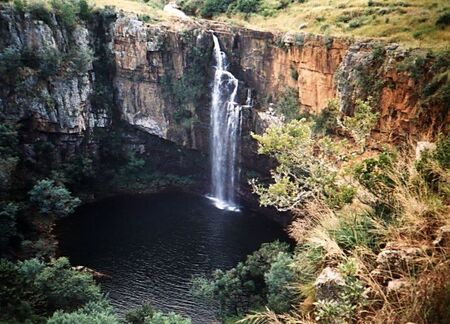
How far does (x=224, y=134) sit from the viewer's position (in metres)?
36.8

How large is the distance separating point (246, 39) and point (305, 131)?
20620 mm

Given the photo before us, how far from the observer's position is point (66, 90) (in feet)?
111

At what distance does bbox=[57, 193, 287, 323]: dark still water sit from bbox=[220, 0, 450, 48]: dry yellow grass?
13833mm

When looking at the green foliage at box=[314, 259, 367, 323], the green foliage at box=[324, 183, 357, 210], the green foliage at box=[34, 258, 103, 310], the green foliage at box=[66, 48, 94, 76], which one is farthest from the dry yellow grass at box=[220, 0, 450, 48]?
the green foliage at box=[34, 258, 103, 310]

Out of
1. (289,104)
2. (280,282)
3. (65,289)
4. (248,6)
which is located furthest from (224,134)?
(280,282)

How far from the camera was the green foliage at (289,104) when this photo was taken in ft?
103

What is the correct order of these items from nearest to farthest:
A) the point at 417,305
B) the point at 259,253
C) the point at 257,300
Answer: the point at 417,305 → the point at 257,300 → the point at 259,253

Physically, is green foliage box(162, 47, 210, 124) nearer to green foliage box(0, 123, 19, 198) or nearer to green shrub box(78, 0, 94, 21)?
green shrub box(78, 0, 94, 21)

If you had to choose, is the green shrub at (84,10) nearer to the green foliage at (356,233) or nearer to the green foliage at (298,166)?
the green foliage at (298,166)

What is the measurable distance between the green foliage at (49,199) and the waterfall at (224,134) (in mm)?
11632

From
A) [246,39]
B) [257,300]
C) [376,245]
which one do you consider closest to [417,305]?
[376,245]

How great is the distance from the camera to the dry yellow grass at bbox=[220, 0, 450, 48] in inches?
1021

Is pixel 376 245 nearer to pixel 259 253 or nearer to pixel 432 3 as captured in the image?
pixel 259 253

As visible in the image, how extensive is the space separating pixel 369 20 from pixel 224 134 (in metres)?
13.3
